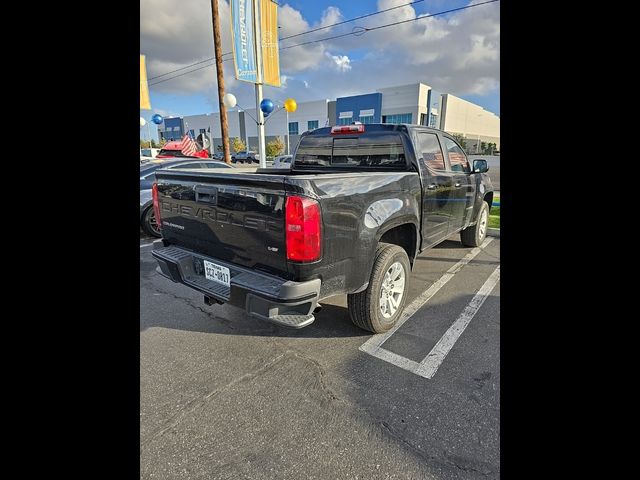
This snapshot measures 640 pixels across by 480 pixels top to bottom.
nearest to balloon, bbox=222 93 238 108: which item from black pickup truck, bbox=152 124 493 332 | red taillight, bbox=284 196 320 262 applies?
black pickup truck, bbox=152 124 493 332

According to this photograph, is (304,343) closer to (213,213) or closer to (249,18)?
(213,213)

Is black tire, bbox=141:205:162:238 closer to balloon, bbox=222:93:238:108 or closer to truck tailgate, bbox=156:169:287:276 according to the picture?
truck tailgate, bbox=156:169:287:276

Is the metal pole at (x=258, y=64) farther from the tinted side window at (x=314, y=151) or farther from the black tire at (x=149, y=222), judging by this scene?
the tinted side window at (x=314, y=151)

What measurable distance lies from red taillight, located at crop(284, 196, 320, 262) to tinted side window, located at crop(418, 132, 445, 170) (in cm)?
202

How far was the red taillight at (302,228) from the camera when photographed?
2379mm

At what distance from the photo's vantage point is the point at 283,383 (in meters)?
2.67

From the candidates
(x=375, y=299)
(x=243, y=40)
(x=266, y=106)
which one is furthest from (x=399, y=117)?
(x=375, y=299)

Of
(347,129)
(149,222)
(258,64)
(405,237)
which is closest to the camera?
(405,237)

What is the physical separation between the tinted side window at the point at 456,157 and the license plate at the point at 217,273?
3.38 meters

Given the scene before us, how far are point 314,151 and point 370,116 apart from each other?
41.9 m

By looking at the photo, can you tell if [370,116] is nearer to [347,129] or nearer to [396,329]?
[347,129]

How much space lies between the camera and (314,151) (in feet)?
15.5

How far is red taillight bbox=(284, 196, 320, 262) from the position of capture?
238 cm
